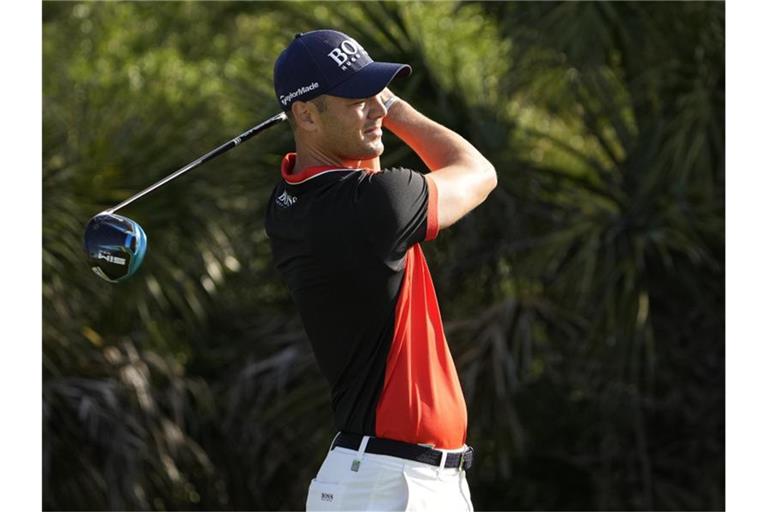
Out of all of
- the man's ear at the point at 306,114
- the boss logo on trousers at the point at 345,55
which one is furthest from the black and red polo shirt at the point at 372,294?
the boss logo on trousers at the point at 345,55

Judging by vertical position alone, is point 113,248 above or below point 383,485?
above

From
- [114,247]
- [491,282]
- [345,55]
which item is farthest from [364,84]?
[491,282]

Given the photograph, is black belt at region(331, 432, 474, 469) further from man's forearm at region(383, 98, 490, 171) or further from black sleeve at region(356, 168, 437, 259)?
man's forearm at region(383, 98, 490, 171)

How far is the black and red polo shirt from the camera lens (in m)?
2.91

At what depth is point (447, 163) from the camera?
10.4 feet

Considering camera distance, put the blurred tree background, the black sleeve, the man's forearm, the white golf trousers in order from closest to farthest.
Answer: the black sleeve < the white golf trousers < the man's forearm < the blurred tree background

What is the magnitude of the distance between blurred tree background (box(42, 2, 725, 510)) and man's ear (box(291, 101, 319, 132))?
349 cm

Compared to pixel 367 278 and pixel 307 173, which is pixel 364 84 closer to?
pixel 307 173


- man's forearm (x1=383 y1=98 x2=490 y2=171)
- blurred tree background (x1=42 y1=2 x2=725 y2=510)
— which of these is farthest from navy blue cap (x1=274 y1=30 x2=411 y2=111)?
blurred tree background (x1=42 y1=2 x2=725 y2=510)

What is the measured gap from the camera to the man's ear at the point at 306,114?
311cm

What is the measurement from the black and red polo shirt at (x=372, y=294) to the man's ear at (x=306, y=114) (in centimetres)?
12

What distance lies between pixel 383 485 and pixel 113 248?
0.81m

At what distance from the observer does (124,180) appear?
24.4 feet

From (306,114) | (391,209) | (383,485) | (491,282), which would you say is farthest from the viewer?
(491,282)
